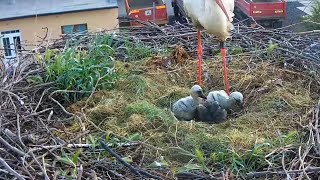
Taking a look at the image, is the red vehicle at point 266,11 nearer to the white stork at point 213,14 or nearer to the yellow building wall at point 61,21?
the yellow building wall at point 61,21

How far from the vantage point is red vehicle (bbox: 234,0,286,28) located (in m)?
8.92

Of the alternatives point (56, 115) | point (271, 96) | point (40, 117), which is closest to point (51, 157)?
point (40, 117)

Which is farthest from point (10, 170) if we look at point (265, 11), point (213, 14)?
point (265, 11)

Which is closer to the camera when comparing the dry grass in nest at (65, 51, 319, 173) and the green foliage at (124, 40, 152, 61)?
the dry grass in nest at (65, 51, 319, 173)

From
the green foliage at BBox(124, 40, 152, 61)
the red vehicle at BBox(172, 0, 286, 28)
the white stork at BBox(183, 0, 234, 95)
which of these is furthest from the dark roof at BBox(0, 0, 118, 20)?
the white stork at BBox(183, 0, 234, 95)

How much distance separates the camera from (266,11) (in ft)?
29.6

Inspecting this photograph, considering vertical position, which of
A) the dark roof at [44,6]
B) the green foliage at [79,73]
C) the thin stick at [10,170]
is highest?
the dark roof at [44,6]

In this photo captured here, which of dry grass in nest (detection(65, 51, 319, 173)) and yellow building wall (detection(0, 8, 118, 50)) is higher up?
yellow building wall (detection(0, 8, 118, 50))

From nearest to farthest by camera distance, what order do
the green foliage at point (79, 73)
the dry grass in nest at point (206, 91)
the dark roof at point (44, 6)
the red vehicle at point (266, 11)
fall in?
the dry grass in nest at point (206, 91), the green foliage at point (79, 73), the dark roof at point (44, 6), the red vehicle at point (266, 11)

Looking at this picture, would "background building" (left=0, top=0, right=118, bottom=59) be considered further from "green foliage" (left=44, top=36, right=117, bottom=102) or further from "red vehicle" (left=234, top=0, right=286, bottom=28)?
"green foliage" (left=44, top=36, right=117, bottom=102)

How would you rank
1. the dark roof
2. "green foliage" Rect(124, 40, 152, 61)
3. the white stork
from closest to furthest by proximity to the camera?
the white stork, "green foliage" Rect(124, 40, 152, 61), the dark roof

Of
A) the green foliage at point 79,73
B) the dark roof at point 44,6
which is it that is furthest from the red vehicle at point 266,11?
the green foliage at point 79,73

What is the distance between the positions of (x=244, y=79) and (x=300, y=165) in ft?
3.83

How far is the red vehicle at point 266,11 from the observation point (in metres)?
8.92
